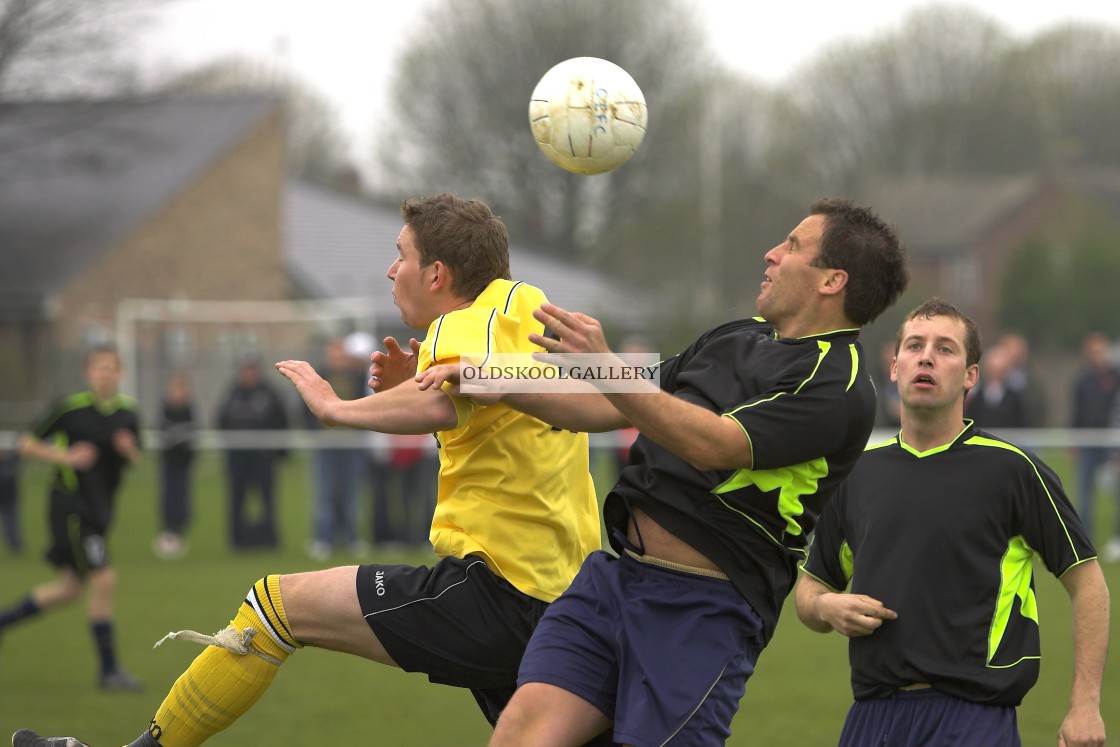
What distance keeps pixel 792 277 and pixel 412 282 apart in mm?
1103

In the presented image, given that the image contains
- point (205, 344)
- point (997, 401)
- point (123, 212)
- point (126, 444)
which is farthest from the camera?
point (123, 212)

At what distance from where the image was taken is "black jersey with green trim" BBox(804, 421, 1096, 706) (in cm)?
386

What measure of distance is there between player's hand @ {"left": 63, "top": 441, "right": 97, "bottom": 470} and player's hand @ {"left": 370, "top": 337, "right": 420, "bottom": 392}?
4.98 metres

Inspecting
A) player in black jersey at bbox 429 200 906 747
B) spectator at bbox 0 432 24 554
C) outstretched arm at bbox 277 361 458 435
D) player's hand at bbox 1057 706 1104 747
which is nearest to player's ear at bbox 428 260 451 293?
outstretched arm at bbox 277 361 458 435

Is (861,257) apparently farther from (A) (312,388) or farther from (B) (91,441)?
(B) (91,441)

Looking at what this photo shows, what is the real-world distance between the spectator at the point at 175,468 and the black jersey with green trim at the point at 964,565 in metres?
11.7

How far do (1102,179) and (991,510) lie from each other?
4715 cm

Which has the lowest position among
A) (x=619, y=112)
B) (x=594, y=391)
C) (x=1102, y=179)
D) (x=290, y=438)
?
(x=290, y=438)

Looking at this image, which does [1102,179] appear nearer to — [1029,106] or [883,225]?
[1029,106]

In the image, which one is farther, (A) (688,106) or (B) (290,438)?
(A) (688,106)

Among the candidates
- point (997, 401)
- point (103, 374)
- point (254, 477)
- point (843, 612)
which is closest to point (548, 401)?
point (843, 612)

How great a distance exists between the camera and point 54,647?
9586mm

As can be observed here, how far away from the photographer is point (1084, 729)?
12.2ft

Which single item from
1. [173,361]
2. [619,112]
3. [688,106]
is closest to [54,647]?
[619,112]
